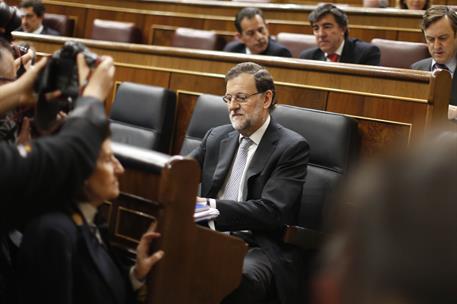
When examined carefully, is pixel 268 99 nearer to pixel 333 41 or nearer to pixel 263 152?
pixel 263 152

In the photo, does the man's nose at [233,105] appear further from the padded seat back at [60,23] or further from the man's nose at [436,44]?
the padded seat back at [60,23]

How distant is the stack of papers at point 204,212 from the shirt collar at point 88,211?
33 cm

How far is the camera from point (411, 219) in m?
0.19

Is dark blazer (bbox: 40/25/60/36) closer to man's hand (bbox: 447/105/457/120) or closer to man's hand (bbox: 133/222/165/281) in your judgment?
man's hand (bbox: 447/105/457/120)

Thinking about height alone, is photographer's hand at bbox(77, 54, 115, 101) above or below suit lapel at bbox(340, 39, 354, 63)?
below

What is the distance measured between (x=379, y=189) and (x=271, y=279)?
0.88 metres

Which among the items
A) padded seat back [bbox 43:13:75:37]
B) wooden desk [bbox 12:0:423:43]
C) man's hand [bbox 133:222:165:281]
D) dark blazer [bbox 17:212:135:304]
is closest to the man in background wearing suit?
wooden desk [bbox 12:0:423:43]

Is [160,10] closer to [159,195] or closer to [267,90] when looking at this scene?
[267,90]

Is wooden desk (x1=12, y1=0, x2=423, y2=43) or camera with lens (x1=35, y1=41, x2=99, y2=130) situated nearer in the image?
camera with lens (x1=35, y1=41, x2=99, y2=130)

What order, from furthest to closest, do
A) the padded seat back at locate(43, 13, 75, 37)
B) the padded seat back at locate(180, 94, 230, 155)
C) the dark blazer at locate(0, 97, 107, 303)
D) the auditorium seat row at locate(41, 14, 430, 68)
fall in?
1. the padded seat back at locate(43, 13, 75, 37)
2. the auditorium seat row at locate(41, 14, 430, 68)
3. the padded seat back at locate(180, 94, 230, 155)
4. the dark blazer at locate(0, 97, 107, 303)

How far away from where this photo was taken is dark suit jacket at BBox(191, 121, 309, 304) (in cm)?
106

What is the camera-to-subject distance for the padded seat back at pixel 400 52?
5.96ft

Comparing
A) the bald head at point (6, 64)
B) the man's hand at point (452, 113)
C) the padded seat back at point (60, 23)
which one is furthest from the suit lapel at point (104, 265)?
the padded seat back at point (60, 23)

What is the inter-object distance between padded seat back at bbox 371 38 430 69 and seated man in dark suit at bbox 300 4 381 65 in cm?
13
